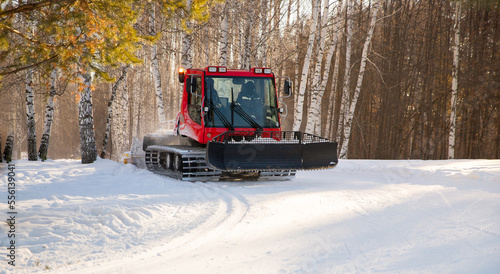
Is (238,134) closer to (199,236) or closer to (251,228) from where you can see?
(251,228)

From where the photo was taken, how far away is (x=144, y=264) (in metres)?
3.35

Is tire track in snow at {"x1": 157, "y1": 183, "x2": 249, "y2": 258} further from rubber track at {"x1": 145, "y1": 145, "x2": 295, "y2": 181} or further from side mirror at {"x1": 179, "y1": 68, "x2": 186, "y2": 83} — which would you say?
side mirror at {"x1": 179, "y1": 68, "x2": 186, "y2": 83}

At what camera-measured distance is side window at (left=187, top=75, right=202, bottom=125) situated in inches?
344

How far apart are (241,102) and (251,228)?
15.9 feet

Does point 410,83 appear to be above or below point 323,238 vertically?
above

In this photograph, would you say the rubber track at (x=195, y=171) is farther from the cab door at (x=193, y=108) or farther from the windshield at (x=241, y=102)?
the windshield at (x=241, y=102)

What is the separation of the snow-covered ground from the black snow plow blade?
1.50 feet

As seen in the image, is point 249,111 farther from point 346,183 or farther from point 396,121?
point 396,121

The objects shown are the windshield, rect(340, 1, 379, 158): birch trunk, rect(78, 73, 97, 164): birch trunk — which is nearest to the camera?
the windshield

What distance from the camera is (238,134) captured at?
8.62m

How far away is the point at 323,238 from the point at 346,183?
15.2ft

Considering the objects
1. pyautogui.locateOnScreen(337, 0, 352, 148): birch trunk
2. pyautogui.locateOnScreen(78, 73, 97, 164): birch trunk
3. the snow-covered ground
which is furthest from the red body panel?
pyautogui.locateOnScreen(337, 0, 352, 148): birch trunk

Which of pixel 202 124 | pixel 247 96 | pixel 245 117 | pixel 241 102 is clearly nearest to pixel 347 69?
pixel 247 96

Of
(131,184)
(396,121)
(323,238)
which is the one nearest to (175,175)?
(131,184)
